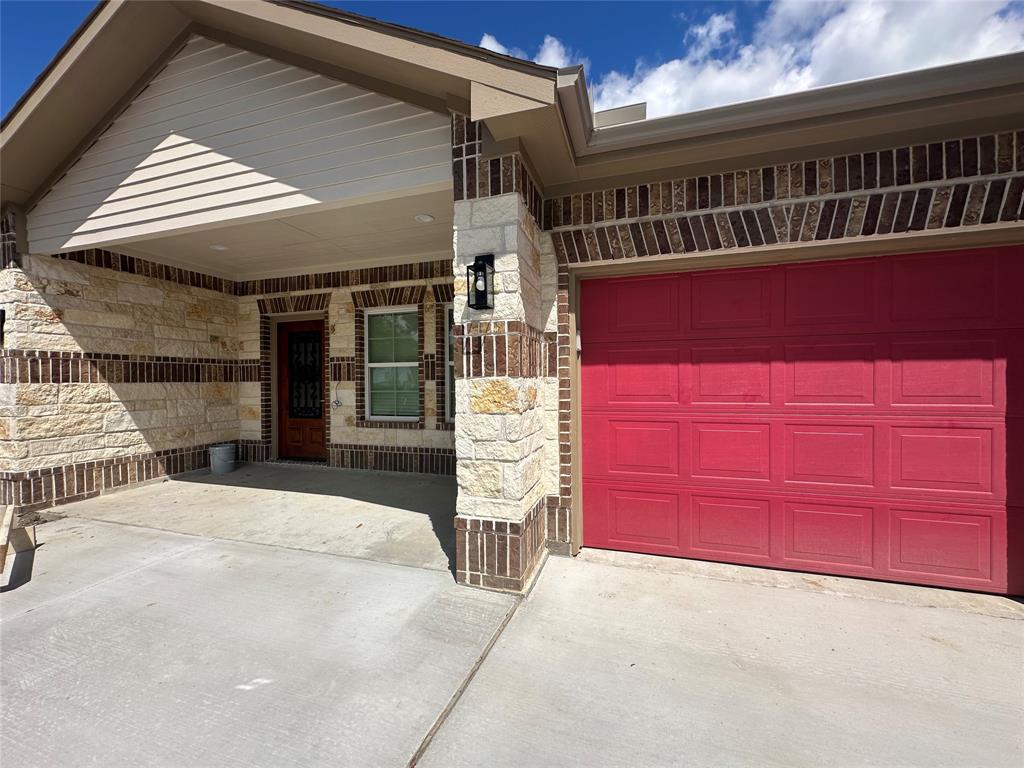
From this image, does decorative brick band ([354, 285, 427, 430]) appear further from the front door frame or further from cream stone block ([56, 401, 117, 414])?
cream stone block ([56, 401, 117, 414])

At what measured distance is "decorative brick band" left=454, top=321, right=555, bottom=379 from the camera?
2850mm

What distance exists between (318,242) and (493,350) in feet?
12.4

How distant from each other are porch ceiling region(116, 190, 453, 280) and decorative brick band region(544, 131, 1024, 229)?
149 centimetres

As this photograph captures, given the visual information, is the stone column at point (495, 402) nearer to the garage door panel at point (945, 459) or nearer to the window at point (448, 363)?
the garage door panel at point (945, 459)

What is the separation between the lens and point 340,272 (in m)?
6.50

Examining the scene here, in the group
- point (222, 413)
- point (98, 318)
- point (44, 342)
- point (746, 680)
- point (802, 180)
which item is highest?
point (802, 180)

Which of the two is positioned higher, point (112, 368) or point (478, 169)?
point (478, 169)

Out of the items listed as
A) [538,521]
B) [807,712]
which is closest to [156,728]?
[538,521]

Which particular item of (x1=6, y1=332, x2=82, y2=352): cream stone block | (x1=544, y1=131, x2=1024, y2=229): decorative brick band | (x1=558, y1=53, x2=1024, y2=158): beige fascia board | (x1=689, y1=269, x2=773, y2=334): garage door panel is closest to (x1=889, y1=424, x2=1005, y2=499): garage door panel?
(x1=689, y1=269, x2=773, y2=334): garage door panel

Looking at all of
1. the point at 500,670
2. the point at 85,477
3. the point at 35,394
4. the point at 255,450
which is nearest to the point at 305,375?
the point at 255,450

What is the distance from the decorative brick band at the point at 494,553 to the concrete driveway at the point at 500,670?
11 cm

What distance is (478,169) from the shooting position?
295 centimetres

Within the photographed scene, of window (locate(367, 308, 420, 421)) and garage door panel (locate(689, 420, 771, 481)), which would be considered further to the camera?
window (locate(367, 308, 420, 421))

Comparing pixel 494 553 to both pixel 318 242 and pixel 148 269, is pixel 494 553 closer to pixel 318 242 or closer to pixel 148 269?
pixel 318 242
